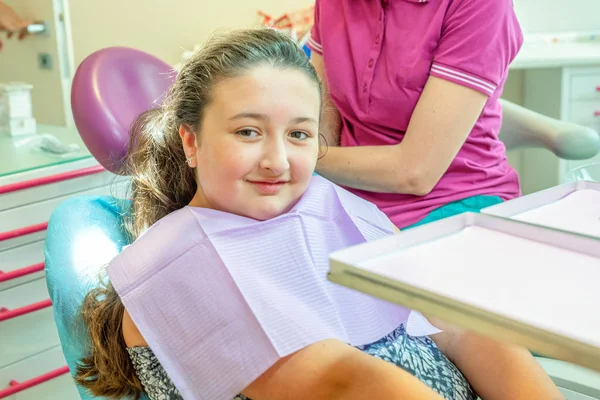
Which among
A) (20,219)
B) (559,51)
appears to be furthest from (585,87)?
(20,219)

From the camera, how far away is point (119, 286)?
36.2 inches

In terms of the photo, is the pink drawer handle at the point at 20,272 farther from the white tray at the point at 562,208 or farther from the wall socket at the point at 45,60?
the white tray at the point at 562,208

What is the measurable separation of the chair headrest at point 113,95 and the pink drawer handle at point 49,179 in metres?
0.48

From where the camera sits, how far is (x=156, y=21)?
10.4 ft

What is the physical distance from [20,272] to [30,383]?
A: 0.29m

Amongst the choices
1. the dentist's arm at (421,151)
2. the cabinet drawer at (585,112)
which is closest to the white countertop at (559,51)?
the cabinet drawer at (585,112)

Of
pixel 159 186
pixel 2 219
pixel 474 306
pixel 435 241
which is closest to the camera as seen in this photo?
pixel 474 306


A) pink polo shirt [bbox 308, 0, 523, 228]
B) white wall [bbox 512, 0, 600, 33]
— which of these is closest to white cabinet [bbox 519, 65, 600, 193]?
white wall [bbox 512, 0, 600, 33]

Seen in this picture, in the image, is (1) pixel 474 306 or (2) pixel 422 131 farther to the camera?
(2) pixel 422 131

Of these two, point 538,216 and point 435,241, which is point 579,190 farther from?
point 435,241

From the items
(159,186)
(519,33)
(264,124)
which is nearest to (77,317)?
(159,186)

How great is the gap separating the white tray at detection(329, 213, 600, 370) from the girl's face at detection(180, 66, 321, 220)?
29cm

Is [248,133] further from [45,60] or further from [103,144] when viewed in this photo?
[45,60]

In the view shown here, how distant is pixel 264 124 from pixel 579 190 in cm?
40
